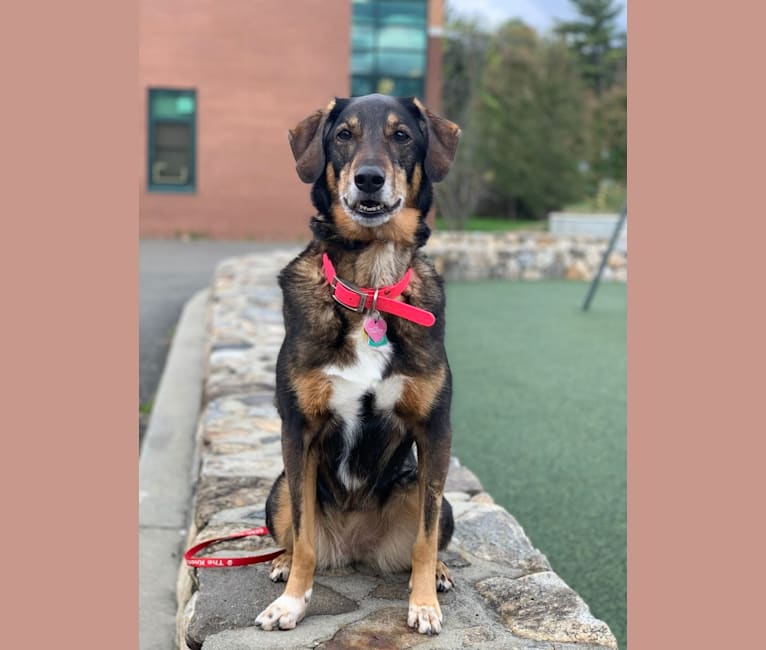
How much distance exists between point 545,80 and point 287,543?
2588 centimetres

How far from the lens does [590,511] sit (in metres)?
4.46

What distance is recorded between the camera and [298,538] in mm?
2678

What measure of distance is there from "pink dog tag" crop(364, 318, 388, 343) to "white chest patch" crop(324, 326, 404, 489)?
0.07 feet

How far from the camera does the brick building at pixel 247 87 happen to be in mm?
20672

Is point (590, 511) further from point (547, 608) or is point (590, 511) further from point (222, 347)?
point (222, 347)

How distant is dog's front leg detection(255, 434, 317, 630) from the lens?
103 inches

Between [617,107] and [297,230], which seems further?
[617,107]

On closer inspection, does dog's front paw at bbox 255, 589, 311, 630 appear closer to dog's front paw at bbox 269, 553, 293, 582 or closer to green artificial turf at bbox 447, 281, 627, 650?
dog's front paw at bbox 269, 553, 293, 582

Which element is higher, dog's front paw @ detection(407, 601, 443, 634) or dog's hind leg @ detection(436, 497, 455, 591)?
dog's hind leg @ detection(436, 497, 455, 591)

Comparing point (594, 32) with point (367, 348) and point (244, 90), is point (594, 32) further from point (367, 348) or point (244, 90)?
point (367, 348)

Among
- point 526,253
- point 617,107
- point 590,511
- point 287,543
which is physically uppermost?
point 617,107

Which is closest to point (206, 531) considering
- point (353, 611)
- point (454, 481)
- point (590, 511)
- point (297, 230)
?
point (353, 611)

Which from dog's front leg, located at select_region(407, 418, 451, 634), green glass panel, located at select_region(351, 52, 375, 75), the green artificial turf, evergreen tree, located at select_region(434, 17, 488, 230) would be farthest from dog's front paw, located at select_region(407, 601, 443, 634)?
green glass panel, located at select_region(351, 52, 375, 75)

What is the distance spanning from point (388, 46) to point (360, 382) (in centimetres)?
2021
